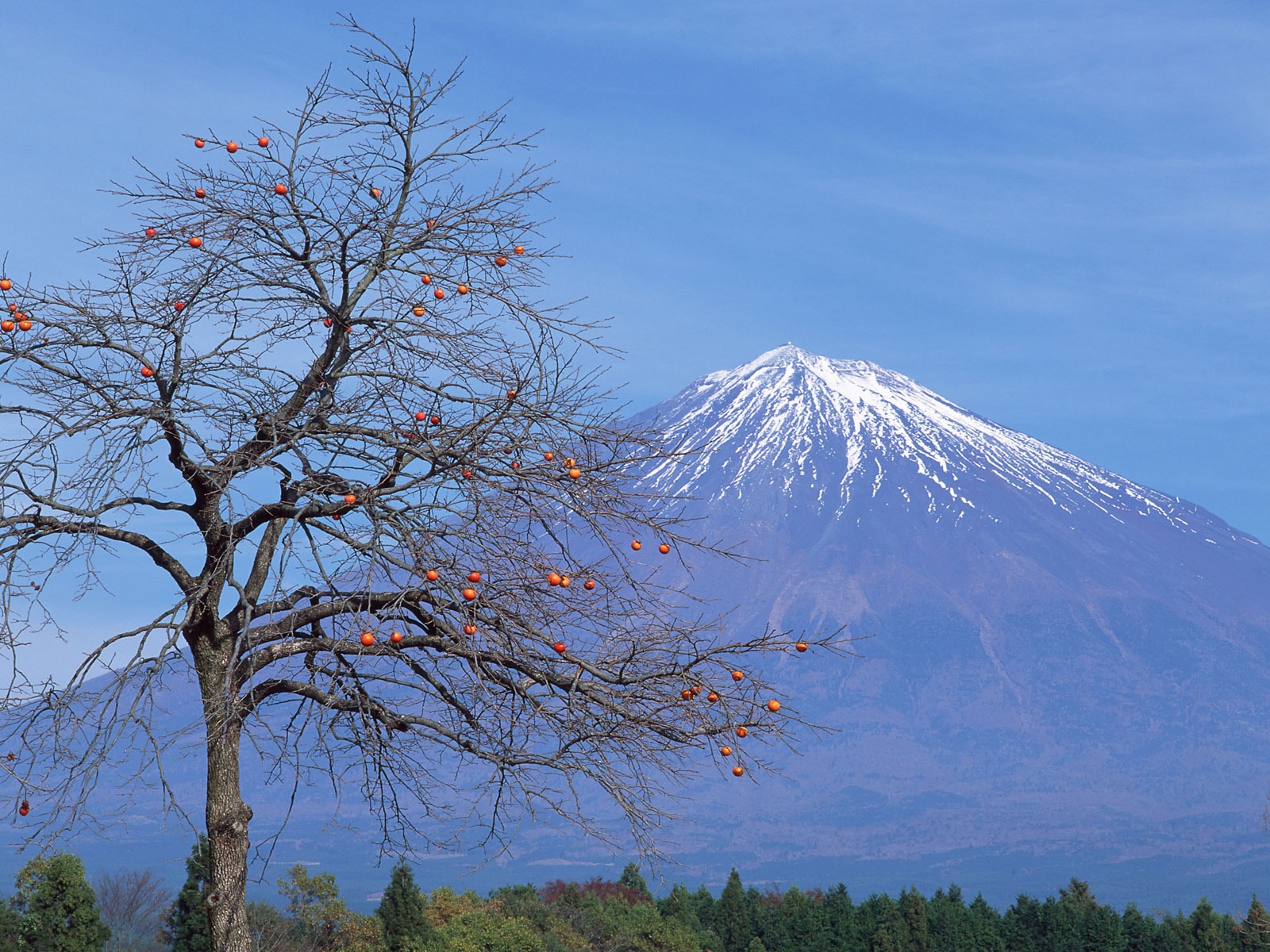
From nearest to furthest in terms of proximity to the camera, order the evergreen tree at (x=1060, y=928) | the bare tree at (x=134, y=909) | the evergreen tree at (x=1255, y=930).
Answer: the evergreen tree at (x=1255, y=930) → the evergreen tree at (x=1060, y=928) → the bare tree at (x=134, y=909)

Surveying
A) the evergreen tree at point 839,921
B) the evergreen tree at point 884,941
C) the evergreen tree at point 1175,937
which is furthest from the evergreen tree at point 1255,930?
the evergreen tree at point 839,921

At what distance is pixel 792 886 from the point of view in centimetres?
4409

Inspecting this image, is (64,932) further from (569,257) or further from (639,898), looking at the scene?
(639,898)

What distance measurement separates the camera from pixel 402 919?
2558 centimetres

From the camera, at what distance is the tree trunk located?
A: 8352 mm

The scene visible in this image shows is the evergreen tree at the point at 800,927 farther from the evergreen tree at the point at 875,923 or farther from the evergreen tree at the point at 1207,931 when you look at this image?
the evergreen tree at the point at 1207,931

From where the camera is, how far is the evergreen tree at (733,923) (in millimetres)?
40688

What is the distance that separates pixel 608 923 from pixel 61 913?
15.7 meters

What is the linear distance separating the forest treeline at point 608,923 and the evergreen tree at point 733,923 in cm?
3

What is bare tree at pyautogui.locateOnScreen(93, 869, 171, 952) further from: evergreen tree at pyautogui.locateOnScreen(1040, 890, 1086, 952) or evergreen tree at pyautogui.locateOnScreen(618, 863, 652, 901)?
evergreen tree at pyautogui.locateOnScreen(1040, 890, 1086, 952)

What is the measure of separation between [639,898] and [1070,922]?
1288cm

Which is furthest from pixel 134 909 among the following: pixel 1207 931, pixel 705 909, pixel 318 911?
pixel 1207 931

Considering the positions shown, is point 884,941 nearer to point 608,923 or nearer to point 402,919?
point 608,923

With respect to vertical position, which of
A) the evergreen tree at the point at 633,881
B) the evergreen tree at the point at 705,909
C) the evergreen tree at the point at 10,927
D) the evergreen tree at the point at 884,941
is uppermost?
the evergreen tree at the point at 633,881
